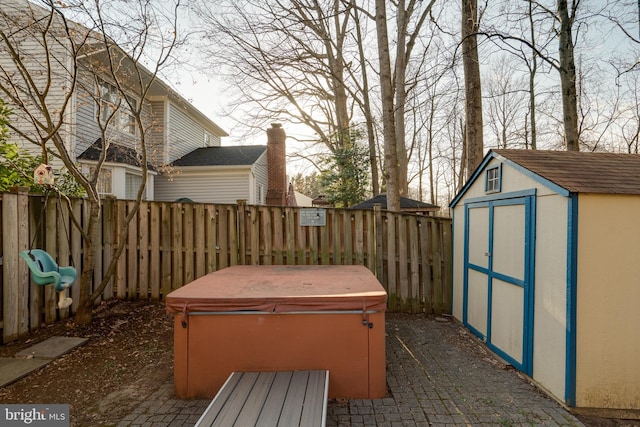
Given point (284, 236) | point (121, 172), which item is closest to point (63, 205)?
point (284, 236)

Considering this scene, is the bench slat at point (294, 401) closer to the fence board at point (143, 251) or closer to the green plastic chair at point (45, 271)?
Result: the green plastic chair at point (45, 271)

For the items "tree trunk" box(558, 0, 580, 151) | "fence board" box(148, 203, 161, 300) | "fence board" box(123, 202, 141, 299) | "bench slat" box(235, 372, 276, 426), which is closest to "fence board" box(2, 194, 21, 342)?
"fence board" box(123, 202, 141, 299)

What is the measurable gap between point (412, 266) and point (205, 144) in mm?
13757

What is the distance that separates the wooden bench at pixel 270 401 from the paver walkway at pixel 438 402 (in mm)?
339

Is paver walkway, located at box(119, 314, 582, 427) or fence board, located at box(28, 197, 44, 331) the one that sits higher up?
fence board, located at box(28, 197, 44, 331)

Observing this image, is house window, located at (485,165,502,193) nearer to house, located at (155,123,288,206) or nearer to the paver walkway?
the paver walkway

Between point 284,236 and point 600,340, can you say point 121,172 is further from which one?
point 600,340

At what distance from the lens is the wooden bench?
2.24 m

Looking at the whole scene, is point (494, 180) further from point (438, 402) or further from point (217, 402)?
point (217, 402)

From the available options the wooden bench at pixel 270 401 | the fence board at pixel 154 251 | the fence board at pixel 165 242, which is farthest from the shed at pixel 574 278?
the fence board at pixel 154 251

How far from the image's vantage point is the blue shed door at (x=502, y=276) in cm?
350

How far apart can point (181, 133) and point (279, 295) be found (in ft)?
41.2

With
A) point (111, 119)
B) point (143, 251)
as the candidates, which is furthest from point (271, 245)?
point (111, 119)

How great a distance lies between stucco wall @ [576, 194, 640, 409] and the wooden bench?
225cm
